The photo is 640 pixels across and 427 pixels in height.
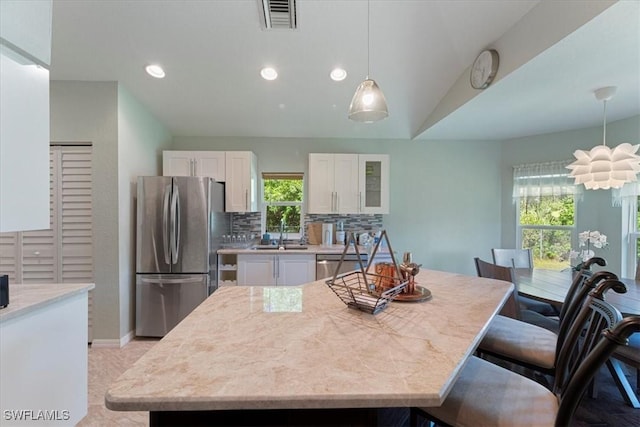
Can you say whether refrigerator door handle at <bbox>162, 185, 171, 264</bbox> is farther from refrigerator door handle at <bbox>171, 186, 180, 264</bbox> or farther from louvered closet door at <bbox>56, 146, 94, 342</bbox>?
louvered closet door at <bbox>56, 146, 94, 342</bbox>

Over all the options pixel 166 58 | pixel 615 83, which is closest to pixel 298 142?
pixel 166 58

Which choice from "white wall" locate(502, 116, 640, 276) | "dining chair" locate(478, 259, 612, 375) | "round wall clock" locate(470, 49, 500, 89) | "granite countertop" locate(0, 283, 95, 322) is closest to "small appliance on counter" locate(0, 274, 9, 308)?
"granite countertop" locate(0, 283, 95, 322)

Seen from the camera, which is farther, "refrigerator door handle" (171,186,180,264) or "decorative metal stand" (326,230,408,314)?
"refrigerator door handle" (171,186,180,264)

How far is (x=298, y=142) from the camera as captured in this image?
4156 millimetres

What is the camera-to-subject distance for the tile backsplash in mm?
4121

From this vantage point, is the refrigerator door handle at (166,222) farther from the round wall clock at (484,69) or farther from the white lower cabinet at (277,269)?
the round wall clock at (484,69)

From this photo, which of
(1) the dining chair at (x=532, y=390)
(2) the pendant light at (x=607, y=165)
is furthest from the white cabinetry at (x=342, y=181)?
(1) the dining chair at (x=532, y=390)

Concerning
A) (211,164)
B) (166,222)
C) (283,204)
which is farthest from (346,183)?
(166,222)

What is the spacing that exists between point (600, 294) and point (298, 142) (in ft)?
11.9

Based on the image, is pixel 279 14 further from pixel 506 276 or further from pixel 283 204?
pixel 506 276

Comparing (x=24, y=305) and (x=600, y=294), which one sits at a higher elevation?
(x=600, y=294)

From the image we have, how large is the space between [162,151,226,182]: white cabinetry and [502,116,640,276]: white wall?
4.03 metres

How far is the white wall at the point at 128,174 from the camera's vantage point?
2.94 m

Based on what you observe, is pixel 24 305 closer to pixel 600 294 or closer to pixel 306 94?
pixel 600 294
